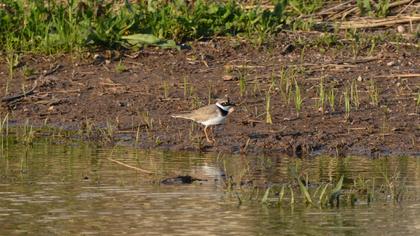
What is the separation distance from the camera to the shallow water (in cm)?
820

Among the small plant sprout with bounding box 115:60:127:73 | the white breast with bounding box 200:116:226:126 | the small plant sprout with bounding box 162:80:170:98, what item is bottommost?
the white breast with bounding box 200:116:226:126

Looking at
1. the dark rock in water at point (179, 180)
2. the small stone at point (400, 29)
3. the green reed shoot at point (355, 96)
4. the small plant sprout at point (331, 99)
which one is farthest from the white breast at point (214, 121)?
the small stone at point (400, 29)

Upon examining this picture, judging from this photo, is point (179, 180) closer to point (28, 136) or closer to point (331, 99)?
point (28, 136)

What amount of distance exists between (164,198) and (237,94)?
173 inches

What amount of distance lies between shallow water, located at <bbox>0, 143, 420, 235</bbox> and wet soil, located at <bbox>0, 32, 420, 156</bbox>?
585mm

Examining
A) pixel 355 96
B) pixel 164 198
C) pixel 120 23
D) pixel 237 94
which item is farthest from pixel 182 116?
pixel 164 198

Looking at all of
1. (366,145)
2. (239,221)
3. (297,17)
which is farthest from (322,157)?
(297,17)

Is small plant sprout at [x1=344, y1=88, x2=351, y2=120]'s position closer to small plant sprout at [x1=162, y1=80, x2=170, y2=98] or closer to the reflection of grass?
small plant sprout at [x1=162, y1=80, x2=170, y2=98]

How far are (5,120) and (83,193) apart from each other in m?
3.19

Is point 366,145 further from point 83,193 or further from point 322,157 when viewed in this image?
point 83,193

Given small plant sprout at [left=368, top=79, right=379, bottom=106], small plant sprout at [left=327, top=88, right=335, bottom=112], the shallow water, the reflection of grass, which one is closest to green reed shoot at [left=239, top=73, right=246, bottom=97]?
small plant sprout at [left=327, top=88, right=335, bottom=112]

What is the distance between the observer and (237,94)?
13.5 metres

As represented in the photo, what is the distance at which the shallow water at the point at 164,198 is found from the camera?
26.9 ft

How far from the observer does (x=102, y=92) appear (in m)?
13.8
